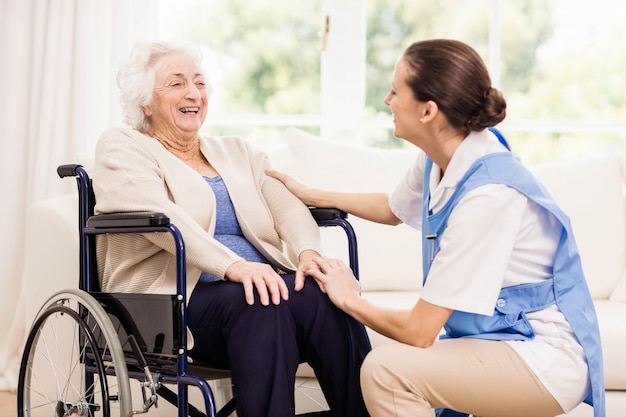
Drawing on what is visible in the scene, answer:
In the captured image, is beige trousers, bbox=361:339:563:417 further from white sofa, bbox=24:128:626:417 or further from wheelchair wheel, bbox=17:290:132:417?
white sofa, bbox=24:128:626:417

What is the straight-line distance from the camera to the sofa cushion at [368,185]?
2.80 m

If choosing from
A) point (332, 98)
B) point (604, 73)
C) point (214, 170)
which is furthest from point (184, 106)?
point (604, 73)

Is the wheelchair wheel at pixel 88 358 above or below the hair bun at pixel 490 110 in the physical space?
below

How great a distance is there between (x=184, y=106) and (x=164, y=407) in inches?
41.5

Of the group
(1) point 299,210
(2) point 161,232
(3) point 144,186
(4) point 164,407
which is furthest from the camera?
(4) point 164,407

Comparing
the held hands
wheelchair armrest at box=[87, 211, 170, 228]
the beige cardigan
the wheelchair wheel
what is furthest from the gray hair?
the held hands

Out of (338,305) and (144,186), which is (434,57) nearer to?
(338,305)

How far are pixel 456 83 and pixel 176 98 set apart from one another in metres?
0.82

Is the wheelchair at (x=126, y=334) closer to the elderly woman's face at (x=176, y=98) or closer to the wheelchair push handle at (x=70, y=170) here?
the wheelchair push handle at (x=70, y=170)

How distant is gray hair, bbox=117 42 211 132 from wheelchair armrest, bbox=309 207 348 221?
1.62 feet

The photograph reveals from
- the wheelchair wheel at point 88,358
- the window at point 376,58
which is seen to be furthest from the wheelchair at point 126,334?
the window at point 376,58

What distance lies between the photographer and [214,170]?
224 cm

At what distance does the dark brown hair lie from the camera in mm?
1653

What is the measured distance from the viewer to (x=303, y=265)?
6.49 feet
